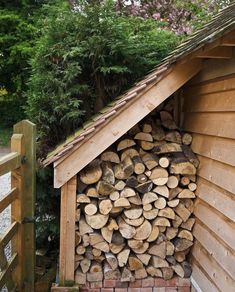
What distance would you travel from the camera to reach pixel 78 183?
333 cm

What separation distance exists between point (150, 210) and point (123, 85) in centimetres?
158

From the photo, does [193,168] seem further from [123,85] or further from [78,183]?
[123,85]

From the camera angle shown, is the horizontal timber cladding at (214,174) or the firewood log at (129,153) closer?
the horizontal timber cladding at (214,174)

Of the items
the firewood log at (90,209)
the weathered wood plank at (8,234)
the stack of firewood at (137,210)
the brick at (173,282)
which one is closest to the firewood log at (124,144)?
the stack of firewood at (137,210)

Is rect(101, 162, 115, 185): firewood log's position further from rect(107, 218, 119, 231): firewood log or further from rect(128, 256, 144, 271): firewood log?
rect(128, 256, 144, 271): firewood log

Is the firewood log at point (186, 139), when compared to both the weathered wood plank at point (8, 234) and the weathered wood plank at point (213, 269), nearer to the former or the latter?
the weathered wood plank at point (213, 269)

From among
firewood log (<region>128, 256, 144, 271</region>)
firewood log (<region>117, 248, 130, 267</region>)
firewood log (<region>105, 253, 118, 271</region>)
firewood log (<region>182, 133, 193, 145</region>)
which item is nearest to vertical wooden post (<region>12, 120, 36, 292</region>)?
firewood log (<region>105, 253, 118, 271</region>)

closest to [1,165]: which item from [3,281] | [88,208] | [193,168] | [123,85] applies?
[3,281]

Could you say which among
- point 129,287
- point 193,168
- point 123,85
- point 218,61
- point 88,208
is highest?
point 218,61

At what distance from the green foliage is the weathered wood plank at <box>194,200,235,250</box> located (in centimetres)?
→ 162

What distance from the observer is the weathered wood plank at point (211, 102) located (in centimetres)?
271

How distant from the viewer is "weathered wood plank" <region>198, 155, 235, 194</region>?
2.67m

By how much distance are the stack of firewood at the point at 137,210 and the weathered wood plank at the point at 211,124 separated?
266mm

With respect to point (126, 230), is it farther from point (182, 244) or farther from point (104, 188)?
point (182, 244)
